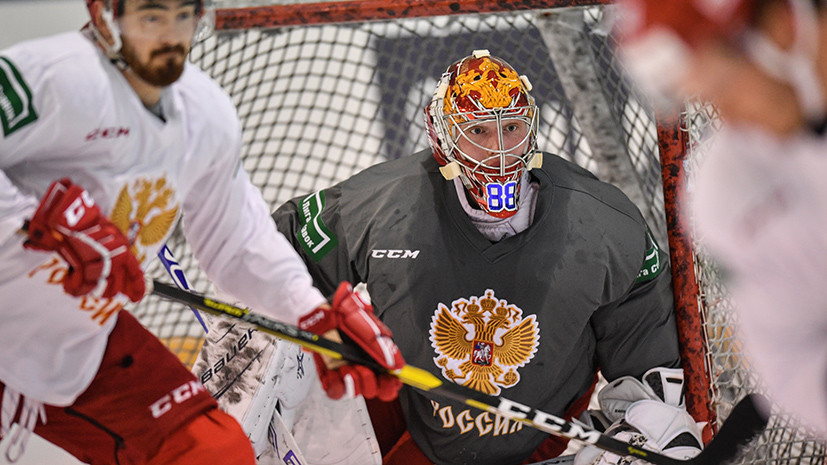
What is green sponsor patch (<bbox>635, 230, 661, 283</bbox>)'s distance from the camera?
1878 mm

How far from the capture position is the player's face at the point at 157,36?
1078mm

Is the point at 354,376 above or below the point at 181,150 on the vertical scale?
below

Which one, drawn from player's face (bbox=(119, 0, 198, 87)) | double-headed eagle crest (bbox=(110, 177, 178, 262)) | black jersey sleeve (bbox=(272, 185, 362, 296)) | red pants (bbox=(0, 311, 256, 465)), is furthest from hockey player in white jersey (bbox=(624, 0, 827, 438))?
black jersey sleeve (bbox=(272, 185, 362, 296))

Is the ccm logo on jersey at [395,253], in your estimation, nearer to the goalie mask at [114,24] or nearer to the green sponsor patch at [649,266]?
the green sponsor patch at [649,266]

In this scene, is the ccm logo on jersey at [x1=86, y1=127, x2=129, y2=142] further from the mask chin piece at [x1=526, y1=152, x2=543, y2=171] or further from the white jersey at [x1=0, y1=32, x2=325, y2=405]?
the mask chin piece at [x1=526, y1=152, x2=543, y2=171]

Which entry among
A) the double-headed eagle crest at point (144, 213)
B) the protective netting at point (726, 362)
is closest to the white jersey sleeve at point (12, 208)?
the double-headed eagle crest at point (144, 213)

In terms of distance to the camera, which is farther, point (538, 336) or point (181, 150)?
point (538, 336)

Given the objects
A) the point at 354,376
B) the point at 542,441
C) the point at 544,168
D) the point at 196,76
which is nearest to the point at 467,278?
the point at 544,168

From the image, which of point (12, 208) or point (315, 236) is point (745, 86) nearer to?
point (12, 208)

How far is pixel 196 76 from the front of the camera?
1242 mm

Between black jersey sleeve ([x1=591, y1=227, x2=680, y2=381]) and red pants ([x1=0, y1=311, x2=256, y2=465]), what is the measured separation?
835 mm

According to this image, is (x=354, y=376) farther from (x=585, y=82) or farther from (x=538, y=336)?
(x=585, y=82)

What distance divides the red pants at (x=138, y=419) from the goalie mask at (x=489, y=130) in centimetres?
63

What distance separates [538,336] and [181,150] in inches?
34.5
